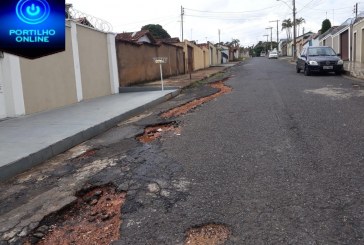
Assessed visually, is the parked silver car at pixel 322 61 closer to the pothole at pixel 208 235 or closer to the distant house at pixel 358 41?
the distant house at pixel 358 41

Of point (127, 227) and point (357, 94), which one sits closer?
point (127, 227)

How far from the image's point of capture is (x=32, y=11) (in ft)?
17.6

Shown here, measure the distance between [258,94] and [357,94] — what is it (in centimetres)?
288

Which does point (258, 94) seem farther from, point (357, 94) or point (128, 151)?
point (128, 151)

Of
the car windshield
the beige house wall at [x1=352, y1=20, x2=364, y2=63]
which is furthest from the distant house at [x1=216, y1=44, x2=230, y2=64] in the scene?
the car windshield

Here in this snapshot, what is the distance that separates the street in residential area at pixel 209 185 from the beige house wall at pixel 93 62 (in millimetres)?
5905

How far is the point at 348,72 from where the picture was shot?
18.9 meters

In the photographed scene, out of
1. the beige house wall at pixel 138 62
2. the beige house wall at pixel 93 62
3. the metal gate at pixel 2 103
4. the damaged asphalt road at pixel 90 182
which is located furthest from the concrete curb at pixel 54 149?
the beige house wall at pixel 138 62

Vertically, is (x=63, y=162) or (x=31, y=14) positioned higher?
(x=31, y=14)

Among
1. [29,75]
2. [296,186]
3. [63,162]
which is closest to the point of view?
[296,186]

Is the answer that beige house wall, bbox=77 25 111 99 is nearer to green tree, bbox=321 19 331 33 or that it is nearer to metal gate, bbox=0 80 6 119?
metal gate, bbox=0 80 6 119

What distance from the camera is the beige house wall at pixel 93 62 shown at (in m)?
13.4

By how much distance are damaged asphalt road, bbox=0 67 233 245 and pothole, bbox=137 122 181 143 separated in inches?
10.0

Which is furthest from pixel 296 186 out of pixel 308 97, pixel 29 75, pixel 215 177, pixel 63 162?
pixel 29 75
